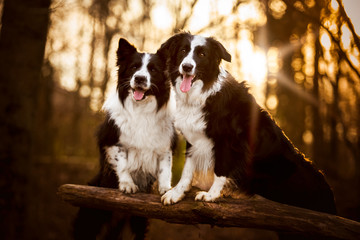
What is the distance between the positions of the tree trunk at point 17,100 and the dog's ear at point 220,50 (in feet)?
9.62

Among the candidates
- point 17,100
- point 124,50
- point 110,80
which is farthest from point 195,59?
point 110,80

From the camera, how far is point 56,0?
5180mm

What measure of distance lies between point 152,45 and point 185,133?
939cm

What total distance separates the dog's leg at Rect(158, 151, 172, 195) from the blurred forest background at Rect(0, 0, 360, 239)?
165 centimetres

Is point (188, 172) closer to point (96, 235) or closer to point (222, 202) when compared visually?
point (222, 202)

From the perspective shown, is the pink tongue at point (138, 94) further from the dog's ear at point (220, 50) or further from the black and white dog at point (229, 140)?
the dog's ear at point (220, 50)

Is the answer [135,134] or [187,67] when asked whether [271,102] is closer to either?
[135,134]

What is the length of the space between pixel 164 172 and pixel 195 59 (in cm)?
169

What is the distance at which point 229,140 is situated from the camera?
133 inches

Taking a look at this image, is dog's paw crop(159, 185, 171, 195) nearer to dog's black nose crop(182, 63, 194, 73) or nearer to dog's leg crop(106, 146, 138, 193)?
dog's leg crop(106, 146, 138, 193)

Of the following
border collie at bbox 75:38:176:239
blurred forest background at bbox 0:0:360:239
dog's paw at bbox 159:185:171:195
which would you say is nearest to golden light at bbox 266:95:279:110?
blurred forest background at bbox 0:0:360:239

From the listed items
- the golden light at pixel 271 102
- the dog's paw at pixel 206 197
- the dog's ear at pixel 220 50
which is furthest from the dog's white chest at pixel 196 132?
the golden light at pixel 271 102

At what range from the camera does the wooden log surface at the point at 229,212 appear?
2.78 m

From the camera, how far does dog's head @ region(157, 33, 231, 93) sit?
3.42 meters
